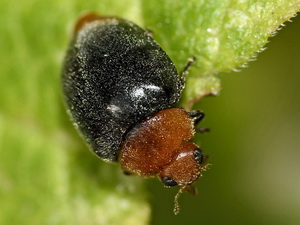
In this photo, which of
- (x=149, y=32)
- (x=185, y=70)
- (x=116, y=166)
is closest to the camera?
(x=185, y=70)

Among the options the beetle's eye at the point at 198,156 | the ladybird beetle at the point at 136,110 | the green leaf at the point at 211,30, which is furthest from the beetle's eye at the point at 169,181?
the green leaf at the point at 211,30

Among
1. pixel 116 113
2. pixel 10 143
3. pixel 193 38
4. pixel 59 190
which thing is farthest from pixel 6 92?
pixel 193 38

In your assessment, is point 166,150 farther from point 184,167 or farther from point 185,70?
point 185,70

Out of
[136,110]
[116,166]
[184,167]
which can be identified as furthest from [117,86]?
[116,166]

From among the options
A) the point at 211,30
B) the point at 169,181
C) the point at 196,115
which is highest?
the point at 211,30

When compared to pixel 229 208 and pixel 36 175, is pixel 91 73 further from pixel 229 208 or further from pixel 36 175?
pixel 229 208

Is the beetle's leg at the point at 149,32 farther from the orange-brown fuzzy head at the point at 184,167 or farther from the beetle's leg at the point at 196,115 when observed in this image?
the orange-brown fuzzy head at the point at 184,167
